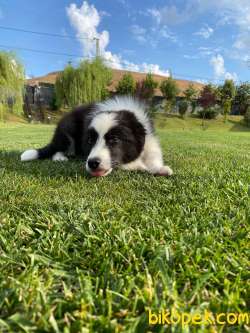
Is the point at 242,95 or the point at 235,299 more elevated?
the point at 242,95

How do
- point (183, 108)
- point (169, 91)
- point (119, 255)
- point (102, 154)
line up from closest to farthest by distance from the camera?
point (119, 255) → point (102, 154) → point (183, 108) → point (169, 91)

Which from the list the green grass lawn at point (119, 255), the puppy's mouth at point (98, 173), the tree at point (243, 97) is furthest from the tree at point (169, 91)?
the green grass lawn at point (119, 255)

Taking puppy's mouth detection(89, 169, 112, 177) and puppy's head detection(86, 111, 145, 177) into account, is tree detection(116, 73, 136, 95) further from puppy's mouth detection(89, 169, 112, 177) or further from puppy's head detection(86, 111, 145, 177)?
puppy's mouth detection(89, 169, 112, 177)

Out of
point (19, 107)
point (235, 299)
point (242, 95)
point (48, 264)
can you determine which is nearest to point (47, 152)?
point (48, 264)

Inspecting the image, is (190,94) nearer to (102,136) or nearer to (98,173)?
(102,136)

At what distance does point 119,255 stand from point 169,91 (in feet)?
152

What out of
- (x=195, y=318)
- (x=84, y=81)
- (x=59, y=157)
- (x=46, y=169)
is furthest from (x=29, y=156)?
(x=84, y=81)

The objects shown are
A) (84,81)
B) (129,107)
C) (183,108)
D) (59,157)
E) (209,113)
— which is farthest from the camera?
(209,113)

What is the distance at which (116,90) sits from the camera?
4416cm

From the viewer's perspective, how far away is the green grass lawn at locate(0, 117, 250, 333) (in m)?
0.92

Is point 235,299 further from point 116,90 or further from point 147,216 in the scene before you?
point 116,90

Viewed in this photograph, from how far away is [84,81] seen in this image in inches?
1427

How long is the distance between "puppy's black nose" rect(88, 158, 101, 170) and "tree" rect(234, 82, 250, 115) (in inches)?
1990

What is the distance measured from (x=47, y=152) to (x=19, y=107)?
24182 millimetres
